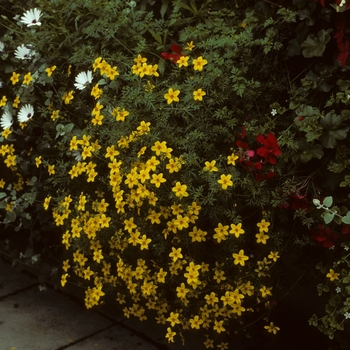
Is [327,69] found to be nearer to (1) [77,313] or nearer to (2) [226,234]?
(2) [226,234]

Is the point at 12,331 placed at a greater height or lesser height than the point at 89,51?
lesser

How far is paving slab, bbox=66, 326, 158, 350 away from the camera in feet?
10.4

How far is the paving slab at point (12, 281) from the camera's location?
3.73 m

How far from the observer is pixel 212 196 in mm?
2488

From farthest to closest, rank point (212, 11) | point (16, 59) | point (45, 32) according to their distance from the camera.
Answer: point (16, 59) → point (45, 32) → point (212, 11)

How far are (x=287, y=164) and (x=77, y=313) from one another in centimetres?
162

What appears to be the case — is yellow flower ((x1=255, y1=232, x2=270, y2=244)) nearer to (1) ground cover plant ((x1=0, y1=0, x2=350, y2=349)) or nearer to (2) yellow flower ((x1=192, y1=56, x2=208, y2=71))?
(1) ground cover plant ((x1=0, y1=0, x2=350, y2=349))

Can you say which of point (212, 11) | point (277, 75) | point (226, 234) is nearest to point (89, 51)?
point (212, 11)

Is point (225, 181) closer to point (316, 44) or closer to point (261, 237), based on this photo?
point (261, 237)

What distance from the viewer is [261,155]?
2398 mm

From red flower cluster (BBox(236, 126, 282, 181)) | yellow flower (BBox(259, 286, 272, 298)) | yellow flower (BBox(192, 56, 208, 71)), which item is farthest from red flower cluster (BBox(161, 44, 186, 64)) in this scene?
yellow flower (BBox(259, 286, 272, 298))

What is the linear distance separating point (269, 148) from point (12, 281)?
83.0 inches

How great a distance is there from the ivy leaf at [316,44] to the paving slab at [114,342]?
1.68 meters

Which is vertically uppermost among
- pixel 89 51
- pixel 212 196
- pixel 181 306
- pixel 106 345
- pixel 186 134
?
pixel 89 51
